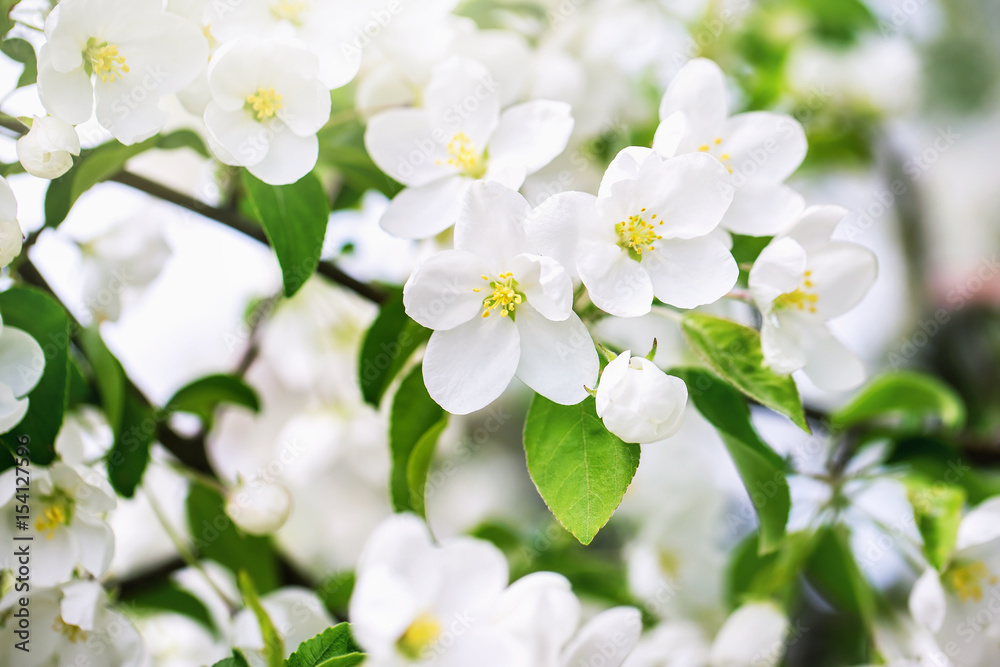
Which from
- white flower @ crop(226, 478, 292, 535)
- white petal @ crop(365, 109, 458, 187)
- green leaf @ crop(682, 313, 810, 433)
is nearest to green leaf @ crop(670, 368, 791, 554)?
green leaf @ crop(682, 313, 810, 433)

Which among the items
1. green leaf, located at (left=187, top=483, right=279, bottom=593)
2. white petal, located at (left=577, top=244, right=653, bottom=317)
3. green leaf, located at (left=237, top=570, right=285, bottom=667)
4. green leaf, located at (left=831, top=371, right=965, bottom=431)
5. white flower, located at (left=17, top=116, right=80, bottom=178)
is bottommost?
green leaf, located at (left=187, top=483, right=279, bottom=593)

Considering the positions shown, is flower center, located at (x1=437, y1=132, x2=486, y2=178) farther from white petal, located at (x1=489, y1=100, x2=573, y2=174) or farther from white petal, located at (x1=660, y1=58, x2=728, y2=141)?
white petal, located at (x1=660, y1=58, x2=728, y2=141)

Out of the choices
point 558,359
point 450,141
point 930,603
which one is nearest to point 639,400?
point 558,359

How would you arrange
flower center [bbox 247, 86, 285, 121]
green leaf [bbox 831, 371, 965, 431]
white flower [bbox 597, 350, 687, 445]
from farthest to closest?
green leaf [bbox 831, 371, 965, 431], flower center [bbox 247, 86, 285, 121], white flower [bbox 597, 350, 687, 445]

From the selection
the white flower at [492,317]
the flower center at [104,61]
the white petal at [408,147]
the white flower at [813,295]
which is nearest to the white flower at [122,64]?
the flower center at [104,61]

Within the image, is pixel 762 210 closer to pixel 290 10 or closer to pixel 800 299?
pixel 800 299

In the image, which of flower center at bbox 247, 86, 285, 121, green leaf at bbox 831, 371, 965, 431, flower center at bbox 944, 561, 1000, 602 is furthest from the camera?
green leaf at bbox 831, 371, 965, 431
